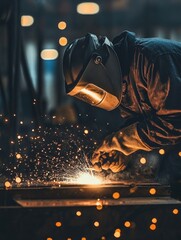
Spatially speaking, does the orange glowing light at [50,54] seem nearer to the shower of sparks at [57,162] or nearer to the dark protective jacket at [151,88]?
the shower of sparks at [57,162]

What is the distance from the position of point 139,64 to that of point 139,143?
368 mm

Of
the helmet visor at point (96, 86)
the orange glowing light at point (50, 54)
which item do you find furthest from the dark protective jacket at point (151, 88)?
the orange glowing light at point (50, 54)

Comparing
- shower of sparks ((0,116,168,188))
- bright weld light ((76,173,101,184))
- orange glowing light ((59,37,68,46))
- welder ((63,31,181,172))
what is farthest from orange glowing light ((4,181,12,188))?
orange glowing light ((59,37,68,46))

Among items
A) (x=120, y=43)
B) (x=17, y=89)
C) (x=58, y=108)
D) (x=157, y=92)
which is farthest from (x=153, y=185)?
(x=58, y=108)

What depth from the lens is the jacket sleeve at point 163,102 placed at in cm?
322

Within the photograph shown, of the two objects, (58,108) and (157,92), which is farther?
(58,108)

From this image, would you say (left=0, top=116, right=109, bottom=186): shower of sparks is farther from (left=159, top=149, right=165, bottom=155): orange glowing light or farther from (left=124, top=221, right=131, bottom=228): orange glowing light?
(left=124, top=221, right=131, bottom=228): orange glowing light

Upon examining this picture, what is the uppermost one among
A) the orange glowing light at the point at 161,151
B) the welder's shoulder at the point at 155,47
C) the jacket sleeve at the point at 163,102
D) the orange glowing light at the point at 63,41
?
the welder's shoulder at the point at 155,47

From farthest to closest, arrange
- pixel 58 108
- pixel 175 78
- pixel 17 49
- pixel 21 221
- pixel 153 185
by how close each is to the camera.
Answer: pixel 58 108 < pixel 17 49 < pixel 153 185 < pixel 175 78 < pixel 21 221

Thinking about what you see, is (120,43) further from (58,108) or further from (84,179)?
(58,108)

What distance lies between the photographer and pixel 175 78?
3232mm

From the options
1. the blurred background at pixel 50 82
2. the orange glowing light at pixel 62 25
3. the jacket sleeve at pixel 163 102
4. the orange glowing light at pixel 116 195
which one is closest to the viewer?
the jacket sleeve at pixel 163 102

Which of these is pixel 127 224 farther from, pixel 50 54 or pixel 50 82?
pixel 50 82

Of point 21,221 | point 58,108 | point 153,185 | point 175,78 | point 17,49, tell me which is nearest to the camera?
point 21,221
